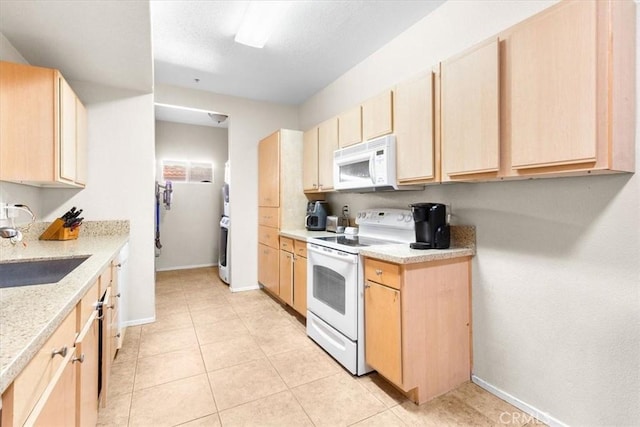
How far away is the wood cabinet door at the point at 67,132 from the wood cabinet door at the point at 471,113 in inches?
98.3

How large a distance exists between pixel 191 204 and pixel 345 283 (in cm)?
424

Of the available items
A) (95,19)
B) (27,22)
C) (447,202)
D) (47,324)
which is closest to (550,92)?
(447,202)

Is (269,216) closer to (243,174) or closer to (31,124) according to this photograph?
(243,174)

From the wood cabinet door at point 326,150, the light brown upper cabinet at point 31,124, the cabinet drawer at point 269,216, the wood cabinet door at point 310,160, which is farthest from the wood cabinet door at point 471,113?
the light brown upper cabinet at point 31,124

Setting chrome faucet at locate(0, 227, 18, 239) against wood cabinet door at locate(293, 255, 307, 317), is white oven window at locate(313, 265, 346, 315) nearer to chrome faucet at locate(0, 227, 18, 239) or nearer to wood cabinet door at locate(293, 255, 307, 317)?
wood cabinet door at locate(293, 255, 307, 317)

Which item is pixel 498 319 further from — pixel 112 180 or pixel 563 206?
pixel 112 180

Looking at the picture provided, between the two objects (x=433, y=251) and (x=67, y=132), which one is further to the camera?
(x=67, y=132)

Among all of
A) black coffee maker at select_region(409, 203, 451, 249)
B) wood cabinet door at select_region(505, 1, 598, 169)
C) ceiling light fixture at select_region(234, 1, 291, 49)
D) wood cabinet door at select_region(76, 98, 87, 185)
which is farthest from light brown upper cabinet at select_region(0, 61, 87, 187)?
wood cabinet door at select_region(505, 1, 598, 169)

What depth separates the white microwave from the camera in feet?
7.27

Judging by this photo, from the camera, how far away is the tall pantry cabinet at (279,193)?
3549 mm

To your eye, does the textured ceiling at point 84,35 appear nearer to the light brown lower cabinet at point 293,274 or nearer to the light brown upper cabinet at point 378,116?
the light brown upper cabinet at point 378,116

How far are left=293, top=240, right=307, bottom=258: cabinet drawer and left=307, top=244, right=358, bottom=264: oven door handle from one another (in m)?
0.20

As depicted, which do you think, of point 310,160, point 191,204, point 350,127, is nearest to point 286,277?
point 310,160

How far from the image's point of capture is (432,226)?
1954 millimetres
